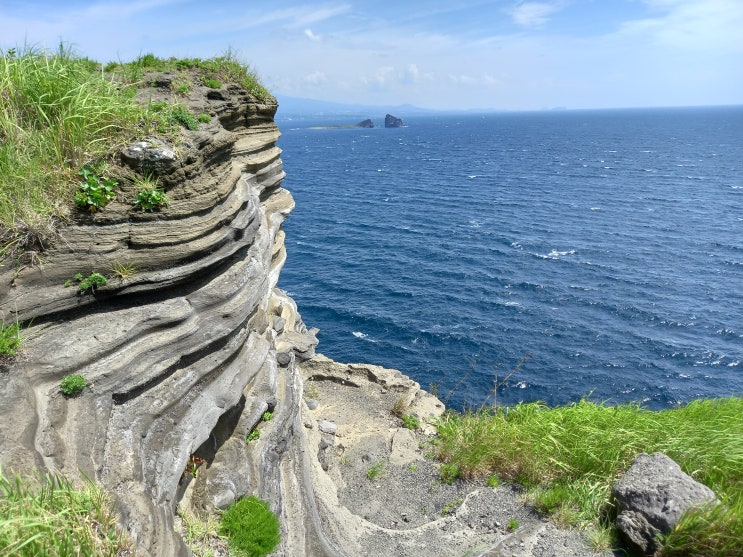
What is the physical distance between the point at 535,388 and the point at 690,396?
9934 millimetres

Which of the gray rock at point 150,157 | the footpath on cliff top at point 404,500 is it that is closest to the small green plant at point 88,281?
the gray rock at point 150,157

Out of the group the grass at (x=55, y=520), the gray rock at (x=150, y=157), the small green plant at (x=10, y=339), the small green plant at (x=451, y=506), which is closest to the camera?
the grass at (x=55, y=520)

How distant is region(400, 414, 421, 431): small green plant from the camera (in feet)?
74.5

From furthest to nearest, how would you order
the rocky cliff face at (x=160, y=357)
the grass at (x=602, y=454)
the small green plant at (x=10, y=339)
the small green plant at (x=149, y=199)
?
1. the small green plant at (x=149, y=199)
2. the grass at (x=602, y=454)
3. the small green plant at (x=10, y=339)
4. the rocky cliff face at (x=160, y=357)

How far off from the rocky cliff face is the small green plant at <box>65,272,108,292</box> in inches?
4.5

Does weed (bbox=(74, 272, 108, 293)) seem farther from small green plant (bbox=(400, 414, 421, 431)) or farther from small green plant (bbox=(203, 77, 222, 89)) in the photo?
small green plant (bbox=(400, 414, 421, 431))

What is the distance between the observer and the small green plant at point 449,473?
16828 millimetres

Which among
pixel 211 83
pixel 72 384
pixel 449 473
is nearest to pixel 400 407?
pixel 449 473

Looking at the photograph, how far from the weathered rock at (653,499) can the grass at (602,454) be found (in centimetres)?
37

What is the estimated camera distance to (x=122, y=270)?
11.1 metres

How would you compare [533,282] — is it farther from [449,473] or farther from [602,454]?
[602,454]

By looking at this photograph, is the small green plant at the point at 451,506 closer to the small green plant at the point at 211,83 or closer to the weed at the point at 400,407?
the weed at the point at 400,407

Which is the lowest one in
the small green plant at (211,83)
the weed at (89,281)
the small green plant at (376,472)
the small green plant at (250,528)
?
the small green plant at (376,472)

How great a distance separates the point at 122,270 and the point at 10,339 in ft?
8.02
